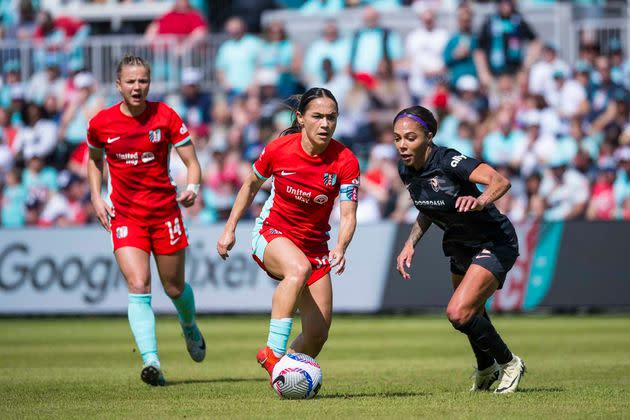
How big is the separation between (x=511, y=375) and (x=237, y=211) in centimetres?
258

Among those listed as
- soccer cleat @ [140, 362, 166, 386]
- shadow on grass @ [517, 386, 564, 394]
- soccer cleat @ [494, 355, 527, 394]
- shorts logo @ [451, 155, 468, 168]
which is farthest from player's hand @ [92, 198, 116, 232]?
shadow on grass @ [517, 386, 564, 394]

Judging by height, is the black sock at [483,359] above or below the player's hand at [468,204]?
below

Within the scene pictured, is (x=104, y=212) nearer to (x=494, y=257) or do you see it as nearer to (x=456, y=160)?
(x=456, y=160)

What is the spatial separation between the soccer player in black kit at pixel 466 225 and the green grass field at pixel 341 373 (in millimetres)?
469

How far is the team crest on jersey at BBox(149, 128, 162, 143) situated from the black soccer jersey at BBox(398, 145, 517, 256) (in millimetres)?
2450

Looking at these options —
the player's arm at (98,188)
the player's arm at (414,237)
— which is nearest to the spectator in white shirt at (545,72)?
the player's arm at (98,188)

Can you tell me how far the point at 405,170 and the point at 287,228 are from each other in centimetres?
107

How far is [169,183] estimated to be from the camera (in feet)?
36.8

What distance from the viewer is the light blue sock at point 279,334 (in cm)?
926

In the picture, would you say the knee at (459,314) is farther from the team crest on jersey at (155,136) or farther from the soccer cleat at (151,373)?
the team crest on jersey at (155,136)

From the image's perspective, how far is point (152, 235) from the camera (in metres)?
11.1

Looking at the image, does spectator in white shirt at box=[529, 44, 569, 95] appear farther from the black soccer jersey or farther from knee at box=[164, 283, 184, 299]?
the black soccer jersey

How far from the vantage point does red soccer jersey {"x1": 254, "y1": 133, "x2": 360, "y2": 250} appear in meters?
9.62

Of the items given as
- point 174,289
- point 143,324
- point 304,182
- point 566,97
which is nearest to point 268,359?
point 304,182
